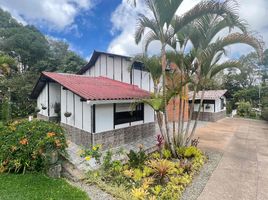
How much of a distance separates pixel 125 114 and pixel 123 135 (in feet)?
4.01

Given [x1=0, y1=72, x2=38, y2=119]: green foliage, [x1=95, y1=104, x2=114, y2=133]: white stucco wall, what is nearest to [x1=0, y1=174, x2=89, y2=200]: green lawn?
[x1=95, y1=104, x2=114, y2=133]: white stucco wall

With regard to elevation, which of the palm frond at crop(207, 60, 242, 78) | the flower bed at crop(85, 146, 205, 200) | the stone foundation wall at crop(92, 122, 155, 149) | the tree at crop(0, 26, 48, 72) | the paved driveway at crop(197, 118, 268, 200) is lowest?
the paved driveway at crop(197, 118, 268, 200)

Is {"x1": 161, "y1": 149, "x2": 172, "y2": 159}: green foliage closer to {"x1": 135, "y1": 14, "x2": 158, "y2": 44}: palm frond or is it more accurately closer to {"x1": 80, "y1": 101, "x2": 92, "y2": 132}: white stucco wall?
{"x1": 80, "y1": 101, "x2": 92, "y2": 132}: white stucco wall

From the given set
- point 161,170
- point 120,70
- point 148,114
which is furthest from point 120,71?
point 161,170

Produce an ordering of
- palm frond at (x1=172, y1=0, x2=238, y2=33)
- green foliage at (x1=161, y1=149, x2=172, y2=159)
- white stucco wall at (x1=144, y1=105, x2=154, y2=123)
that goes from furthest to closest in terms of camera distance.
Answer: white stucco wall at (x1=144, y1=105, x2=154, y2=123)
green foliage at (x1=161, y1=149, x2=172, y2=159)
palm frond at (x1=172, y1=0, x2=238, y2=33)

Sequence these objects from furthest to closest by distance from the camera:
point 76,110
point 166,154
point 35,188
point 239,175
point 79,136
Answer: point 76,110, point 79,136, point 166,154, point 239,175, point 35,188

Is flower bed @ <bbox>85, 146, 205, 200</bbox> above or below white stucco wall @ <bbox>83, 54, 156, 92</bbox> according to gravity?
below

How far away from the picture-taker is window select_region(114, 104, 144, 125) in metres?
11.2

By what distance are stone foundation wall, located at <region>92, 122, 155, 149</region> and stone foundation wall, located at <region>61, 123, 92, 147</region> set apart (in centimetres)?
48

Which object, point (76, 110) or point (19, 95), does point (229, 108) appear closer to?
point (76, 110)

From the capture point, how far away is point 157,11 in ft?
26.2

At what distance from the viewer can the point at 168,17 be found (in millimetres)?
7922

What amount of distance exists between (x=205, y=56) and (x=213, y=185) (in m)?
5.26

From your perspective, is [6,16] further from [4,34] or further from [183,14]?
[183,14]
